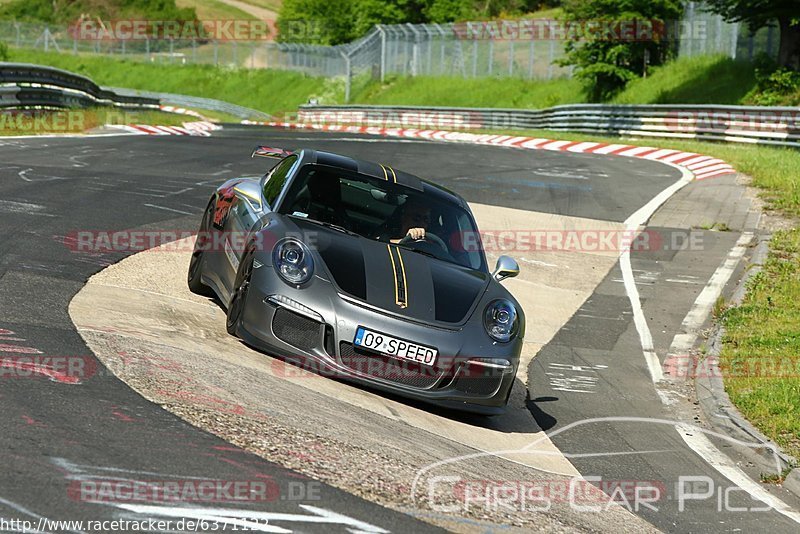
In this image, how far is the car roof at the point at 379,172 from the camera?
788cm

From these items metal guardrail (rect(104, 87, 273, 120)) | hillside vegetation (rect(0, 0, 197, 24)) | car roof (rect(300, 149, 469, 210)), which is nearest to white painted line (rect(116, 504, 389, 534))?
car roof (rect(300, 149, 469, 210))

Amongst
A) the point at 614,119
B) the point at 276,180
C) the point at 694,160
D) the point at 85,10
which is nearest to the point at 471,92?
the point at 614,119

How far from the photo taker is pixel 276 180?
8.00 meters

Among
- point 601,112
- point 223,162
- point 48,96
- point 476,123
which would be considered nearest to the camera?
point 223,162

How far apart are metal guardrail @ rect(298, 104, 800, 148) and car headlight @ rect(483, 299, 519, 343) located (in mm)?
21001

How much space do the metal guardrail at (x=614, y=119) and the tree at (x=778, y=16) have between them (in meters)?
4.78

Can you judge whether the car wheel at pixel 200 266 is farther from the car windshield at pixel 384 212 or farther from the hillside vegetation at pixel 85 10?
the hillside vegetation at pixel 85 10

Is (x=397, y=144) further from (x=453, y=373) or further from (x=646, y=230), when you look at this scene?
(x=453, y=373)

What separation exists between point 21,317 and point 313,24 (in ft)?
315

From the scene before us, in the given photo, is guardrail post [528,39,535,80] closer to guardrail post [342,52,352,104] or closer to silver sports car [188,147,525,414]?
guardrail post [342,52,352,104]

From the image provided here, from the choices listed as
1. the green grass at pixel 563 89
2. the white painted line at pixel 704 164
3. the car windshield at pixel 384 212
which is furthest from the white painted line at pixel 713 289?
the green grass at pixel 563 89

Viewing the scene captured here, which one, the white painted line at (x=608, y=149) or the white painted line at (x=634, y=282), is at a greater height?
the white painted line at (x=608, y=149)

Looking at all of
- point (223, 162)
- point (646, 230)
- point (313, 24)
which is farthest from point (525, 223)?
point (313, 24)

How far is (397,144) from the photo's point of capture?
26078mm
